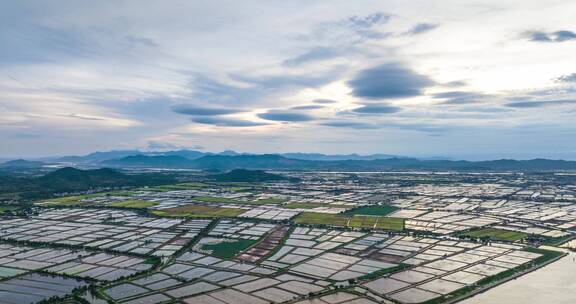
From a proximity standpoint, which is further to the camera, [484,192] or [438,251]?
[484,192]

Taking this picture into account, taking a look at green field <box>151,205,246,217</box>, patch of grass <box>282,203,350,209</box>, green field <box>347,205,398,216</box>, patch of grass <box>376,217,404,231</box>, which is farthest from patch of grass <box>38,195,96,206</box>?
patch of grass <box>376,217,404,231</box>

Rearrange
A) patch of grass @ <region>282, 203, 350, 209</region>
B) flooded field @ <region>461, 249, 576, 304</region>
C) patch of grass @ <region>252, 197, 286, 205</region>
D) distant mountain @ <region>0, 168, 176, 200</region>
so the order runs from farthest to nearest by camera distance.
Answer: distant mountain @ <region>0, 168, 176, 200</region>, patch of grass @ <region>252, 197, 286, 205</region>, patch of grass @ <region>282, 203, 350, 209</region>, flooded field @ <region>461, 249, 576, 304</region>

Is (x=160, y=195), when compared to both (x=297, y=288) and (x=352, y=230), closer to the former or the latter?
(x=352, y=230)

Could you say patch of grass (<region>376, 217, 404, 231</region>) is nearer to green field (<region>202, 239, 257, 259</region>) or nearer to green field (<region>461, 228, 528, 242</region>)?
green field (<region>461, 228, 528, 242</region>)

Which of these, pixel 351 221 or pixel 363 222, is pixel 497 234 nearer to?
pixel 363 222

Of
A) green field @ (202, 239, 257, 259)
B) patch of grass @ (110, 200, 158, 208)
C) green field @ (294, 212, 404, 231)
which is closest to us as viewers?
green field @ (202, 239, 257, 259)

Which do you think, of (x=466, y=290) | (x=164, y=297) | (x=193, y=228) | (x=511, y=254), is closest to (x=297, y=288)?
(x=164, y=297)
